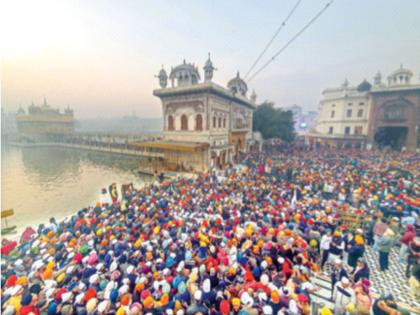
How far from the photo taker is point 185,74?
2167 centimetres

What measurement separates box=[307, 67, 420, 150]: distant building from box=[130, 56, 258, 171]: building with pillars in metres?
23.9

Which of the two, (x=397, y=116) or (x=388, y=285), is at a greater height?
(x=397, y=116)

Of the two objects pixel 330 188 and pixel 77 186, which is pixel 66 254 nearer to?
pixel 330 188

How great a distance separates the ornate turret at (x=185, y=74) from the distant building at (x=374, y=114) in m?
27.9

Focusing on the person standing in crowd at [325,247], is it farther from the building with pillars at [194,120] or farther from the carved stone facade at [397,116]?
the carved stone facade at [397,116]

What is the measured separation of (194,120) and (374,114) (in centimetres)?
3161

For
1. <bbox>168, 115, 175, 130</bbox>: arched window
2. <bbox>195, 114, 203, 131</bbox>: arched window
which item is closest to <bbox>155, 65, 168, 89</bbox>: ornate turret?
<bbox>168, 115, 175, 130</bbox>: arched window

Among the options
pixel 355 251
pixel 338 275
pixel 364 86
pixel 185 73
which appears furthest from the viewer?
pixel 364 86

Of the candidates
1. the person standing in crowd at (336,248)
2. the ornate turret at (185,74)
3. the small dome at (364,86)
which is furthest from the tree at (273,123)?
the person standing in crowd at (336,248)

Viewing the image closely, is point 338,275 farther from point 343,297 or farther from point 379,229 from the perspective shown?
point 379,229

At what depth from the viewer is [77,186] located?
18.9 meters

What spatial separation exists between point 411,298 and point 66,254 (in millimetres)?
9625

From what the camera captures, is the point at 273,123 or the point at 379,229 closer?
the point at 379,229

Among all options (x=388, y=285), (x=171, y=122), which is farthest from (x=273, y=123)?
(x=388, y=285)
